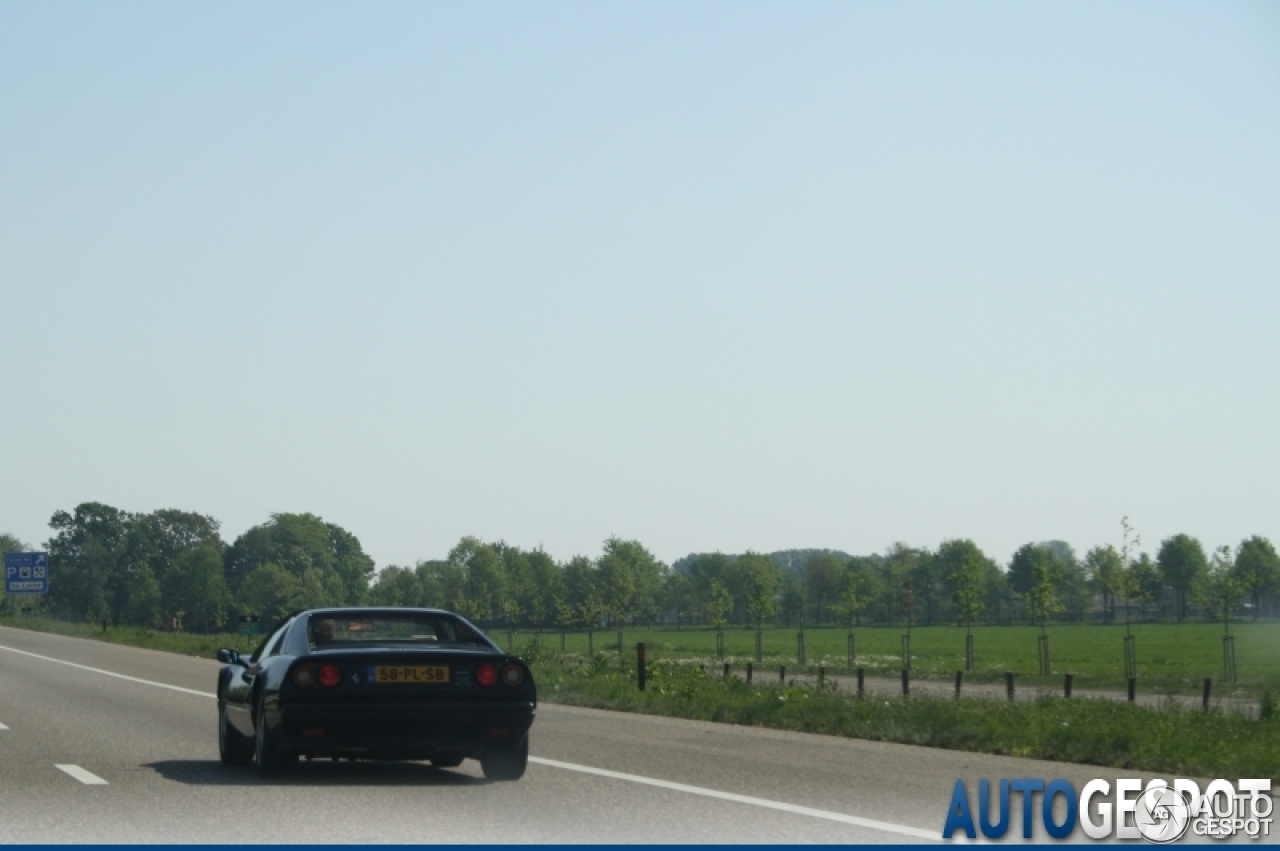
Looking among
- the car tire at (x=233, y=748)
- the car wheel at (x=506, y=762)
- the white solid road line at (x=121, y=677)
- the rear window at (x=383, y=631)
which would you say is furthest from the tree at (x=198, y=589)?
the car wheel at (x=506, y=762)

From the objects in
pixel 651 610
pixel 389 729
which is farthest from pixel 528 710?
pixel 651 610

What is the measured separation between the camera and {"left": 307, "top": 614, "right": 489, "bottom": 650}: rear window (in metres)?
12.6

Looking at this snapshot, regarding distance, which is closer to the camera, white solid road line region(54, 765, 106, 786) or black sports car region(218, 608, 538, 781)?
black sports car region(218, 608, 538, 781)

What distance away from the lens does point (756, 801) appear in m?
11.0

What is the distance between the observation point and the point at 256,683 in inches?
492

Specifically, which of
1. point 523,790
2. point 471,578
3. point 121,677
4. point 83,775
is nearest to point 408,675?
point 523,790

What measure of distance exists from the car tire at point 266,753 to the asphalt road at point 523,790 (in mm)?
130

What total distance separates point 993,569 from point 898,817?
184346 millimetres

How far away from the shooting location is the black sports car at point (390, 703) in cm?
1163

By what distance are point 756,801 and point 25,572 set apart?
71.3m

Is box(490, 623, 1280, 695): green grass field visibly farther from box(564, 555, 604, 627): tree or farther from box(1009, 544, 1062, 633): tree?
box(564, 555, 604, 627): tree

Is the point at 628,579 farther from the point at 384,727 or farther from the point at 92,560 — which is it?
the point at 384,727

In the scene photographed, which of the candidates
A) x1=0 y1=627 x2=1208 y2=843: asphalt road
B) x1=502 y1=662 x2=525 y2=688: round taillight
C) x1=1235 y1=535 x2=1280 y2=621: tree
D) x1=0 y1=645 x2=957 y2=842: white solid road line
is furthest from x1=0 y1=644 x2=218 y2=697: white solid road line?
x1=1235 y1=535 x2=1280 y2=621: tree

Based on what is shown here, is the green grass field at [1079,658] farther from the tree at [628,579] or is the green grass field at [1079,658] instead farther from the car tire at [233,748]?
the car tire at [233,748]
